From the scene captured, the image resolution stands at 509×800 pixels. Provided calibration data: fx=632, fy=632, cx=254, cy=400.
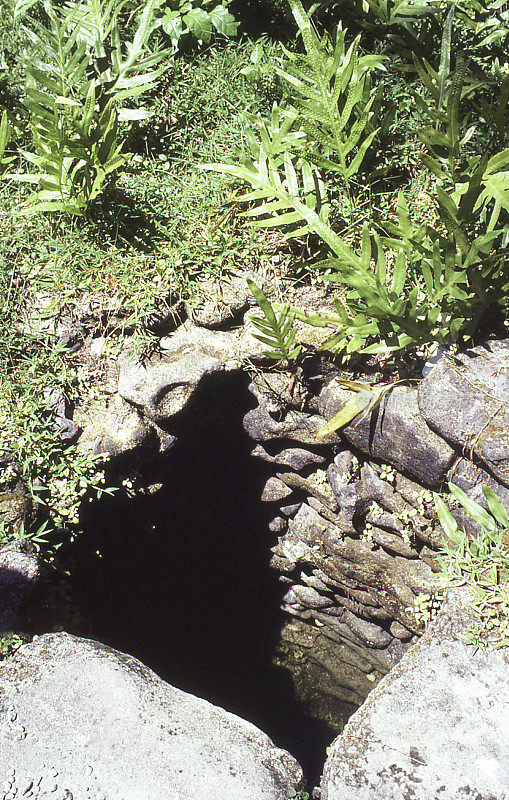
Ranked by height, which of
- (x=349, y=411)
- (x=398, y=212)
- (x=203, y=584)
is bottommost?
(x=203, y=584)

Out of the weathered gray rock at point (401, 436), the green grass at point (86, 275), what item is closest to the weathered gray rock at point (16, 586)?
the green grass at point (86, 275)

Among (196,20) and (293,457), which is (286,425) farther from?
(196,20)

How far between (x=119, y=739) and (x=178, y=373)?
1.30 metres

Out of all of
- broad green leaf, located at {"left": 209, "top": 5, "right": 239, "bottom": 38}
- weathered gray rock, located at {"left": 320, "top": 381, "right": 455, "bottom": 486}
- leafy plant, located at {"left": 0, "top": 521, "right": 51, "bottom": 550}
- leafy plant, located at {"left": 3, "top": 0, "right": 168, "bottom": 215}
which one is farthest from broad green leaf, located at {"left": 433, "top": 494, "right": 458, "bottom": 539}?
broad green leaf, located at {"left": 209, "top": 5, "right": 239, "bottom": 38}

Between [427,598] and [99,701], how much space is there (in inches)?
53.7

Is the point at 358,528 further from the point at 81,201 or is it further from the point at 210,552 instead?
the point at 81,201

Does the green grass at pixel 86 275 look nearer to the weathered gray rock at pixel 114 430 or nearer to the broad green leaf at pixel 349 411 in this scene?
the weathered gray rock at pixel 114 430

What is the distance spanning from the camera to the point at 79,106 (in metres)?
2.47

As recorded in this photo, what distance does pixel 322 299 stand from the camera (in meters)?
2.70

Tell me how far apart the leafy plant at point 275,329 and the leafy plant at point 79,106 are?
855 millimetres

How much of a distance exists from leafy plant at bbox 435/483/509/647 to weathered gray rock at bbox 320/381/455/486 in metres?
0.14

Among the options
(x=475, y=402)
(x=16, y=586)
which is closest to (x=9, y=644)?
(x=16, y=586)

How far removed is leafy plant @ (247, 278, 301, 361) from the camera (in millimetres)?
2225

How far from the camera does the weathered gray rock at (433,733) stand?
1812 millimetres
